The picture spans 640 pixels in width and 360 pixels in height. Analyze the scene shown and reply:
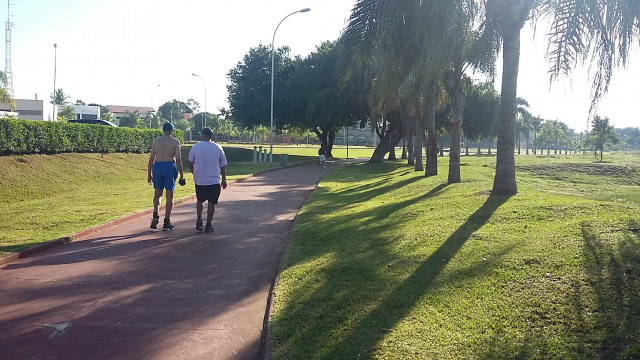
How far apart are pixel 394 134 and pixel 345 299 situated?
33.4 metres

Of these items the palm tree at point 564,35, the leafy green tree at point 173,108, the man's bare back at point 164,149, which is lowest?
the man's bare back at point 164,149

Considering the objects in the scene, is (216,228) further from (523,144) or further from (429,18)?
(523,144)

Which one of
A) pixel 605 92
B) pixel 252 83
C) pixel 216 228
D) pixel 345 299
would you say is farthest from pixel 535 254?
pixel 252 83

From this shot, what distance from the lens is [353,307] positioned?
4.26m

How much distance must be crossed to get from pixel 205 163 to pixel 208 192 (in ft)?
1.57

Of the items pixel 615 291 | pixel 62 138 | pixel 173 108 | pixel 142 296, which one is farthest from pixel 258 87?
pixel 173 108

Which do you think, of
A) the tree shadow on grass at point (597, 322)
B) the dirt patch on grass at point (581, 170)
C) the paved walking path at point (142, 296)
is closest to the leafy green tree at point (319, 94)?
the dirt patch on grass at point (581, 170)

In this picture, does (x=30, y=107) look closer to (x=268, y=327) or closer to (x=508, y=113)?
(x=508, y=113)

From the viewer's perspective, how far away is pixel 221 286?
5273 mm

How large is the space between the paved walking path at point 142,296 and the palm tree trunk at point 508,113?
433 centimetres

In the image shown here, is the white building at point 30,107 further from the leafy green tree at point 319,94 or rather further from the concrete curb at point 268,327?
the concrete curb at point 268,327

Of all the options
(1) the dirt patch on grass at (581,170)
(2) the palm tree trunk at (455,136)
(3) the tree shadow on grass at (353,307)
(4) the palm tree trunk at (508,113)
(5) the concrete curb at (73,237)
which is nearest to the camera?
(3) the tree shadow on grass at (353,307)

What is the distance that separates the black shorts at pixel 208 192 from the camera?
7832 millimetres

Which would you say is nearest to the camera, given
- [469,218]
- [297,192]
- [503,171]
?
[469,218]
